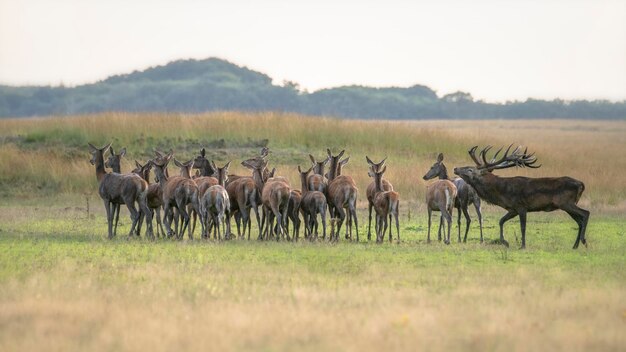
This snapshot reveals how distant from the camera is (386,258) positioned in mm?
16234

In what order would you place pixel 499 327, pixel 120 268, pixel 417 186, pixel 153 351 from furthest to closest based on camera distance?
pixel 417 186
pixel 120 268
pixel 499 327
pixel 153 351

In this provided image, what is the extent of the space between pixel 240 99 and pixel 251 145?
215 feet

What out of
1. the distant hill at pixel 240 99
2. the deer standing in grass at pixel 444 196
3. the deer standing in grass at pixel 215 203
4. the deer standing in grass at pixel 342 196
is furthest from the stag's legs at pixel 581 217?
the distant hill at pixel 240 99

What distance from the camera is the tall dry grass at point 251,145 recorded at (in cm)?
3069

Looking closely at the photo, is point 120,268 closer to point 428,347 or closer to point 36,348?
point 36,348

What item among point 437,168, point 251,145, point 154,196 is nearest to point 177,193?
point 154,196

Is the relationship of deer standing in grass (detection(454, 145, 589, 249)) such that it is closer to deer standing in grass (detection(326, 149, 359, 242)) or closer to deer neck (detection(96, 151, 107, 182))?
deer standing in grass (detection(326, 149, 359, 242))

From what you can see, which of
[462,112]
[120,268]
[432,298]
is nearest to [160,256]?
[120,268]

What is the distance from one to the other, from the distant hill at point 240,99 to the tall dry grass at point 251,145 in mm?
50561

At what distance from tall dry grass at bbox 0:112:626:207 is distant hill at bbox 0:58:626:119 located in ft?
166

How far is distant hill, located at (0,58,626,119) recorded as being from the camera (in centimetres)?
9662

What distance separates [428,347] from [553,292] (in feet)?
11.9

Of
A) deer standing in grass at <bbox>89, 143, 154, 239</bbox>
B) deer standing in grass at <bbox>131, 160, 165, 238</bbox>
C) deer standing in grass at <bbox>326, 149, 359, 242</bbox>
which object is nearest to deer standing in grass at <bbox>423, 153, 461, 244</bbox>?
deer standing in grass at <bbox>326, 149, 359, 242</bbox>

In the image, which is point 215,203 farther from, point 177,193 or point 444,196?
point 444,196
